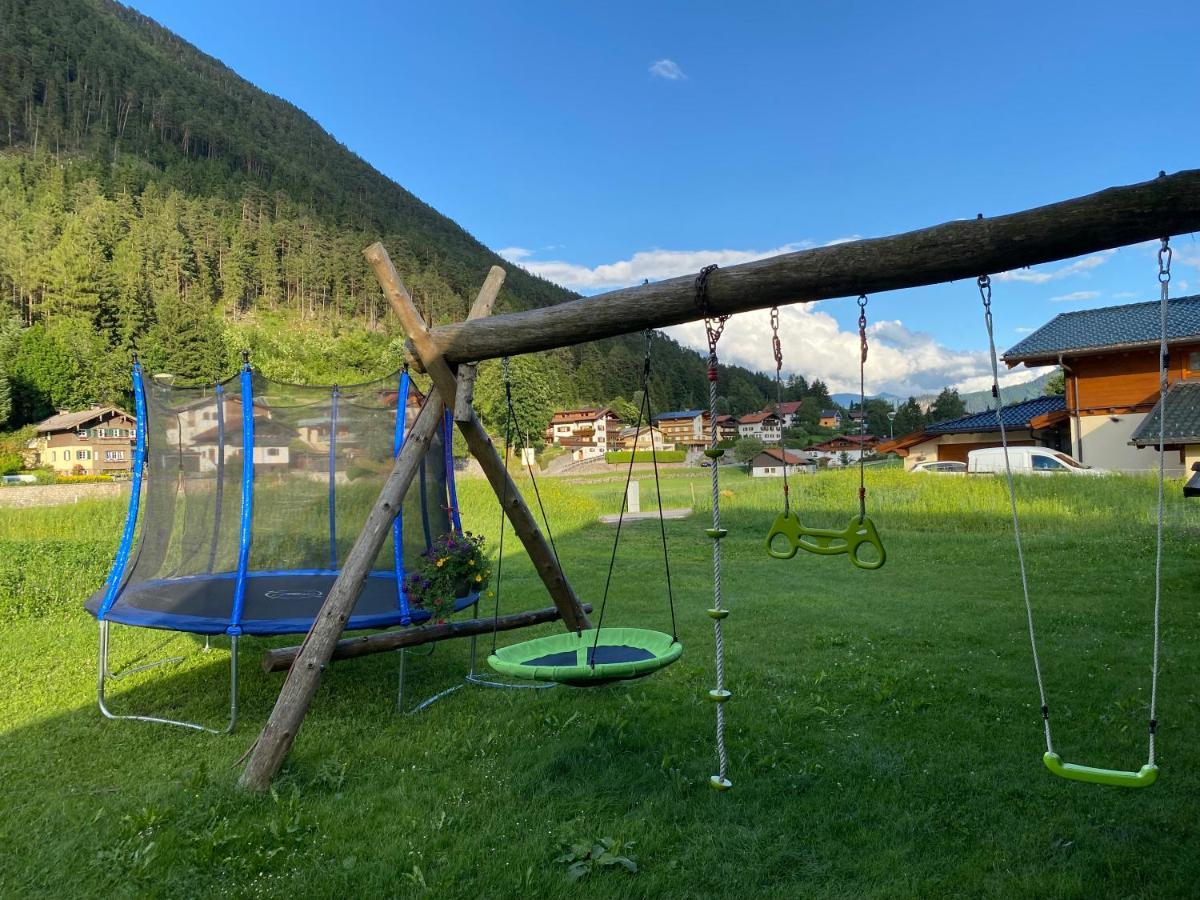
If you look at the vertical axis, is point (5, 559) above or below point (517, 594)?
above

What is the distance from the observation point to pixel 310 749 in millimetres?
3932

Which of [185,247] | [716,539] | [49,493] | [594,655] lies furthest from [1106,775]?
[185,247]

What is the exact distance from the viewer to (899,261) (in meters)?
2.70

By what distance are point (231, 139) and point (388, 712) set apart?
432 feet

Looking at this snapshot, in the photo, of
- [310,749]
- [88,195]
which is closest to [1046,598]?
[310,749]

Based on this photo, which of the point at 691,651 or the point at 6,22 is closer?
the point at 691,651

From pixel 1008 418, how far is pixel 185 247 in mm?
78758

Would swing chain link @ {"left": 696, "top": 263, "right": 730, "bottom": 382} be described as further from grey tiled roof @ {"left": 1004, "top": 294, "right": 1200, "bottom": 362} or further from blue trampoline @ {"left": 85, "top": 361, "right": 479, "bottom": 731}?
grey tiled roof @ {"left": 1004, "top": 294, "right": 1200, "bottom": 362}

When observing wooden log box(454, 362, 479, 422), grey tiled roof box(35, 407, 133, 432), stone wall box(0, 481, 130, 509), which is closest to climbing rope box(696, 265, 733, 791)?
wooden log box(454, 362, 479, 422)

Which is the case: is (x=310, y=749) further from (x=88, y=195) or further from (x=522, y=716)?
(x=88, y=195)

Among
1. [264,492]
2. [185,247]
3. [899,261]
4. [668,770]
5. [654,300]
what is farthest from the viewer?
[185,247]

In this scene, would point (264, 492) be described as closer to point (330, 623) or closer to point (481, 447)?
point (330, 623)

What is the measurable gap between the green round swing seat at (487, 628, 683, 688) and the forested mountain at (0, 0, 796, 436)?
30.2 meters

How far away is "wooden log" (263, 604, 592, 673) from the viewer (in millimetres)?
3934
